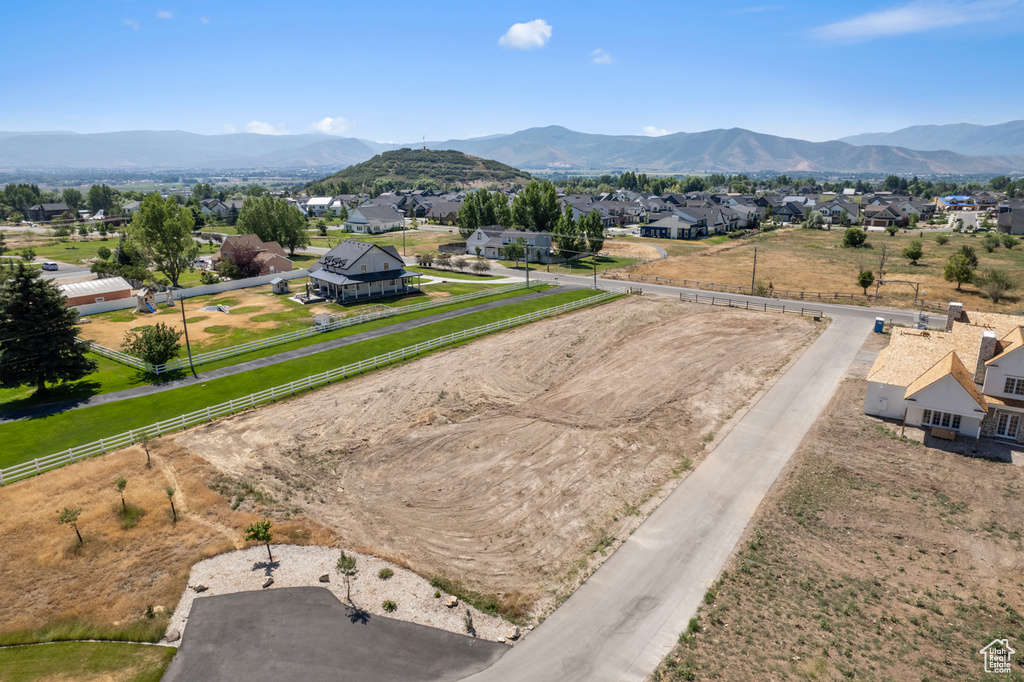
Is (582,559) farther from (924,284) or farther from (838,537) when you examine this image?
(924,284)

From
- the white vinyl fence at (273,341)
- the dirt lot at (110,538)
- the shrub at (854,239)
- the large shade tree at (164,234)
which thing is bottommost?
the dirt lot at (110,538)

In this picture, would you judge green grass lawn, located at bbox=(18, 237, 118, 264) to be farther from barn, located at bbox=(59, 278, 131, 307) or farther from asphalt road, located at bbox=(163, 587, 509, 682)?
asphalt road, located at bbox=(163, 587, 509, 682)

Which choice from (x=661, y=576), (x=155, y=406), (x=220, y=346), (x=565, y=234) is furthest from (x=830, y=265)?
(x=155, y=406)

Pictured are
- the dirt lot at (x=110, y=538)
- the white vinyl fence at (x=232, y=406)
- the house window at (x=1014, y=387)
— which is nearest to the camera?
the dirt lot at (x=110, y=538)

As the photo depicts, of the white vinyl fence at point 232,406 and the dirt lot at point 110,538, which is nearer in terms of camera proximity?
the dirt lot at point 110,538

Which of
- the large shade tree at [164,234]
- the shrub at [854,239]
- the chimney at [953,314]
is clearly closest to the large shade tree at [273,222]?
the large shade tree at [164,234]

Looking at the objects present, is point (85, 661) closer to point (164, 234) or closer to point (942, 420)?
point (942, 420)

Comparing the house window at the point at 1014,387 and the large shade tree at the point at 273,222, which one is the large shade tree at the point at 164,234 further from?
the house window at the point at 1014,387
